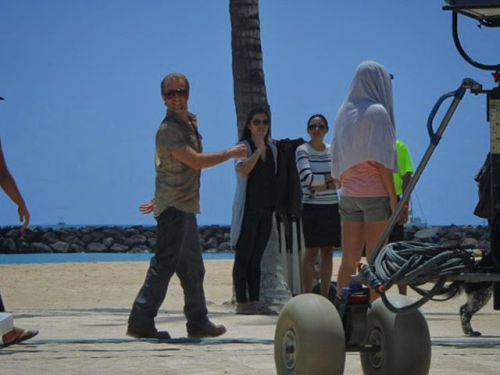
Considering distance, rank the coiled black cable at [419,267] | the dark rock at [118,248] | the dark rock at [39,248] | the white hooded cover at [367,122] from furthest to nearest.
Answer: the dark rock at [118,248], the dark rock at [39,248], the white hooded cover at [367,122], the coiled black cable at [419,267]

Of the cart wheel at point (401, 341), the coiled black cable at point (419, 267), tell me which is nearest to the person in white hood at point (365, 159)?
the cart wheel at point (401, 341)

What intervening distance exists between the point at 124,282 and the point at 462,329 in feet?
32.5

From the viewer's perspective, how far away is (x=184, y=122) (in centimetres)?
818

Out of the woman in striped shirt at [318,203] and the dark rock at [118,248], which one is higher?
the woman in striped shirt at [318,203]

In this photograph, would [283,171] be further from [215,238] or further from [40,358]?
[215,238]

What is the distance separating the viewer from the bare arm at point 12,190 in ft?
25.3

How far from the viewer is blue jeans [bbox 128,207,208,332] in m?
7.96

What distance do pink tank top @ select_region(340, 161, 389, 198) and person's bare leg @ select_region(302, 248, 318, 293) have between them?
367cm

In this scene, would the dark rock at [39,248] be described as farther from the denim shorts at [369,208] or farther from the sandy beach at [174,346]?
the denim shorts at [369,208]

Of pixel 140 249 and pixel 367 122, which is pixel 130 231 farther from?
pixel 367 122

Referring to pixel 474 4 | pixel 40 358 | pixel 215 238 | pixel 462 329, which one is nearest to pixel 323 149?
pixel 462 329

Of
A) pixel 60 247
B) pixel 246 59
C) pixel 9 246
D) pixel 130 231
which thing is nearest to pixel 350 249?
pixel 246 59

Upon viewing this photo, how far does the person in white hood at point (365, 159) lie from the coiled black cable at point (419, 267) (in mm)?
2144

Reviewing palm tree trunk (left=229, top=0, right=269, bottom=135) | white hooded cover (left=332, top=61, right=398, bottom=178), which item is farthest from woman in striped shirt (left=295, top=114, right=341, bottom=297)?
white hooded cover (left=332, top=61, right=398, bottom=178)
